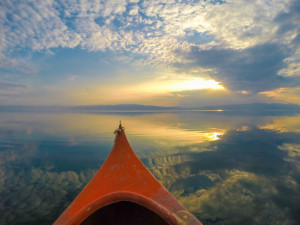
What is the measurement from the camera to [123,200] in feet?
Result: 16.5

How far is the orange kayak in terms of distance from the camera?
14.5ft

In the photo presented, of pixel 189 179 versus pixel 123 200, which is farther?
pixel 189 179

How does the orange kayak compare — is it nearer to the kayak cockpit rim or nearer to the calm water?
the kayak cockpit rim

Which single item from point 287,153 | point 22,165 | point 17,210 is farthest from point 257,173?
point 22,165

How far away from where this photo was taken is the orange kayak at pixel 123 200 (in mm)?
4430

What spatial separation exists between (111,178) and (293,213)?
857 centimetres

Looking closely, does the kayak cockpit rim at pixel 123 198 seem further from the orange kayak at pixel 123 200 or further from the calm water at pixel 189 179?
the calm water at pixel 189 179

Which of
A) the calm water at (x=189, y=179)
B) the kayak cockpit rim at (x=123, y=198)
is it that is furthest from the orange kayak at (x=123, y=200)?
the calm water at (x=189, y=179)

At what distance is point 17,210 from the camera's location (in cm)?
714

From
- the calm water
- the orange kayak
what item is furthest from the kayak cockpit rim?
the calm water

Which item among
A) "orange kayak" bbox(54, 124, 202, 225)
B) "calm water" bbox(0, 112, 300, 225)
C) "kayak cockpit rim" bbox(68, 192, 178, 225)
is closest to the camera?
"kayak cockpit rim" bbox(68, 192, 178, 225)

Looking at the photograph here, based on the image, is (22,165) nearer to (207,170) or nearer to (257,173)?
(207,170)

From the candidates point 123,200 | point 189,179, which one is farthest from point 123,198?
point 189,179

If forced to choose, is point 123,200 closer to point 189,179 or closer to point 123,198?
point 123,198
